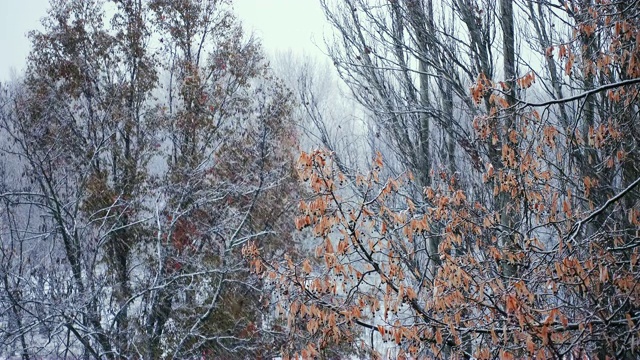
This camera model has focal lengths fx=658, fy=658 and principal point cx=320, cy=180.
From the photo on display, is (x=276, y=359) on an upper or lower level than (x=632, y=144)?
lower

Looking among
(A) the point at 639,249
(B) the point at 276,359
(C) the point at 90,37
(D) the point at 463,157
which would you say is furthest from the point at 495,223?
(C) the point at 90,37

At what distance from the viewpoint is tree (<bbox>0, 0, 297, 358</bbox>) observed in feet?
32.0

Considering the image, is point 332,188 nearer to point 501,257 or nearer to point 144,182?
point 501,257

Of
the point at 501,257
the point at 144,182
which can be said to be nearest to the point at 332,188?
the point at 501,257

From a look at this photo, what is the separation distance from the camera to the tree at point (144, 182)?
384 inches

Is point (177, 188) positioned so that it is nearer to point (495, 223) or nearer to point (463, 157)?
point (463, 157)

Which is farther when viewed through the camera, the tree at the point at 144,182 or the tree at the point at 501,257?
Answer: the tree at the point at 144,182

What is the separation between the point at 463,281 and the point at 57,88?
11.4 m

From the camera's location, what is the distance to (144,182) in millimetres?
12477

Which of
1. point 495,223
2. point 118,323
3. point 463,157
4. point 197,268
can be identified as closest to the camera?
point 495,223

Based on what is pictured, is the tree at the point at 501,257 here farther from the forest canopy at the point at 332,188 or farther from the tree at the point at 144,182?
the tree at the point at 144,182

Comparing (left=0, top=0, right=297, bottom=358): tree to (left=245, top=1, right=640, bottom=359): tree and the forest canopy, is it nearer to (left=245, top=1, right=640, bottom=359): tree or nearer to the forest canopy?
the forest canopy

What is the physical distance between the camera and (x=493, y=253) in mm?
3854

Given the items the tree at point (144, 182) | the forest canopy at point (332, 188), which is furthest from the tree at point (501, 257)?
the tree at point (144, 182)
